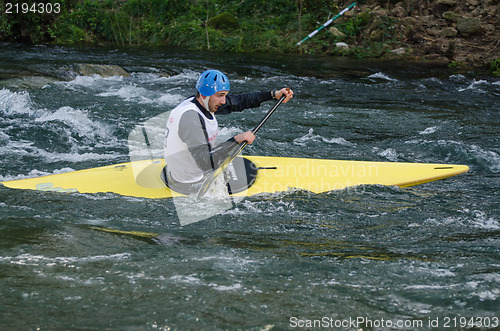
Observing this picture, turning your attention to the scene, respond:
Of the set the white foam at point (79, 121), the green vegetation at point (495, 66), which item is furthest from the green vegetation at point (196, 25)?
the white foam at point (79, 121)

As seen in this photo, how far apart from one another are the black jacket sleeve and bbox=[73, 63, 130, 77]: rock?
602 cm

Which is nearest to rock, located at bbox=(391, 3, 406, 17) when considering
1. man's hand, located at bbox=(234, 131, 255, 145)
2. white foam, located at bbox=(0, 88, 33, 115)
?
white foam, located at bbox=(0, 88, 33, 115)

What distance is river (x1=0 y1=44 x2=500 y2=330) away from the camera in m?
2.25

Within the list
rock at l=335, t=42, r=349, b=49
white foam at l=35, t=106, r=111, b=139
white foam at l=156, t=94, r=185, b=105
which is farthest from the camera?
rock at l=335, t=42, r=349, b=49

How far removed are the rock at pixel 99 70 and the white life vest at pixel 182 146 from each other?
21.5 ft

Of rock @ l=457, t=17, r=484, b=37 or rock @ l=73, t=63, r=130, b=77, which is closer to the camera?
rock @ l=73, t=63, r=130, b=77

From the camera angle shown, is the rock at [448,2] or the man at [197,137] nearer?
the man at [197,137]

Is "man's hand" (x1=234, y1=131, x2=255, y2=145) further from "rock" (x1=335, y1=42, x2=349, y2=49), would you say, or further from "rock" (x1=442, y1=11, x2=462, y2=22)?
"rock" (x1=442, y1=11, x2=462, y2=22)

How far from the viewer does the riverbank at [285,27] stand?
11961mm

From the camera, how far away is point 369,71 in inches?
420

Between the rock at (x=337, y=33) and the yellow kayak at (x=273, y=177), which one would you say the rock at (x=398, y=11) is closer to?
the rock at (x=337, y=33)

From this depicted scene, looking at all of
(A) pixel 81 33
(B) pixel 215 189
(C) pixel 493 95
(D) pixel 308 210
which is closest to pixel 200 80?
(B) pixel 215 189

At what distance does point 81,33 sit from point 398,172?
12.3m

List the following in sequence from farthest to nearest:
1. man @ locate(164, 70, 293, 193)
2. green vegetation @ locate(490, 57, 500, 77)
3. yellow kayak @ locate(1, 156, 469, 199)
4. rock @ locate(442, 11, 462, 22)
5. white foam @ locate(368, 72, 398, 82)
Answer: rock @ locate(442, 11, 462, 22)
green vegetation @ locate(490, 57, 500, 77)
white foam @ locate(368, 72, 398, 82)
yellow kayak @ locate(1, 156, 469, 199)
man @ locate(164, 70, 293, 193)
